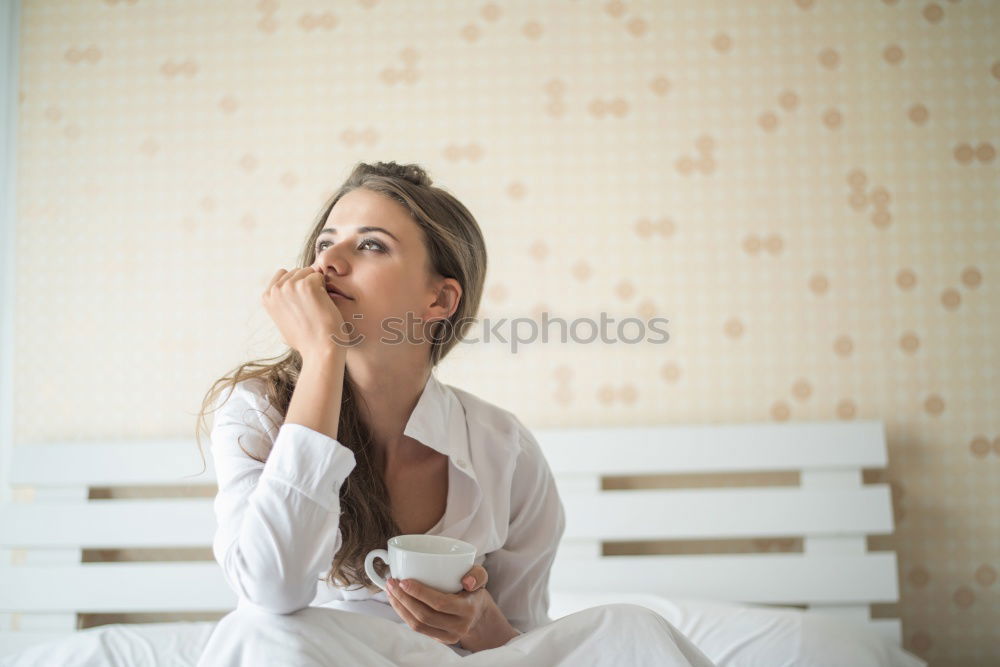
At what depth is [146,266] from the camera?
220 cm

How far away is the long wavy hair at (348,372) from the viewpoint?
115cm

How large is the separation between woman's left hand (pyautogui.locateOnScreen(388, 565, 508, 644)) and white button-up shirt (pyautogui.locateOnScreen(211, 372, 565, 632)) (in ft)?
0.33

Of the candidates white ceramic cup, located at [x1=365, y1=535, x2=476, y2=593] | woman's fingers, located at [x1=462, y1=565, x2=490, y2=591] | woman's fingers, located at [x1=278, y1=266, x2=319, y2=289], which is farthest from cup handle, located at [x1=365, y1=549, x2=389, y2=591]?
woman's fingers, located at [x1=278, y1=266, x2=319, y2=289]

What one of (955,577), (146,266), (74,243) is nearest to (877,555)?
(955,577)

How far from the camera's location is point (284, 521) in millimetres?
898

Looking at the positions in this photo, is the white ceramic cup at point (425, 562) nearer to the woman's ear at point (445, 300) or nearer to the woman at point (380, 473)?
the woman at point (380, 473)

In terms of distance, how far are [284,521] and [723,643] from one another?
91 cm

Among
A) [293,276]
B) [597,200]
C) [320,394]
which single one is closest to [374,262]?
[293,276]

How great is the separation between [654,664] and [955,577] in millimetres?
1503

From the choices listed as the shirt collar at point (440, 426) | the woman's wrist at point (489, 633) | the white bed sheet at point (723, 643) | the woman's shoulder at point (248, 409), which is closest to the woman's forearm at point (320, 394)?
the woman's shoulder at point (248, 409)

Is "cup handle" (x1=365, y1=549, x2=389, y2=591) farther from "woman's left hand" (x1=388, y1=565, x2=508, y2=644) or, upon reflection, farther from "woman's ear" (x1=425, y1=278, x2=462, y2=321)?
"woman's ear" (x1=425, y1=278, x2=462, y2=321)

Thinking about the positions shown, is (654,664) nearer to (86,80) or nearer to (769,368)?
(769,368)

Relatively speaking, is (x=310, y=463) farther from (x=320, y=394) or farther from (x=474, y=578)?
(x=474, y=578)

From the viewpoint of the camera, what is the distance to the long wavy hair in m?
1.15
